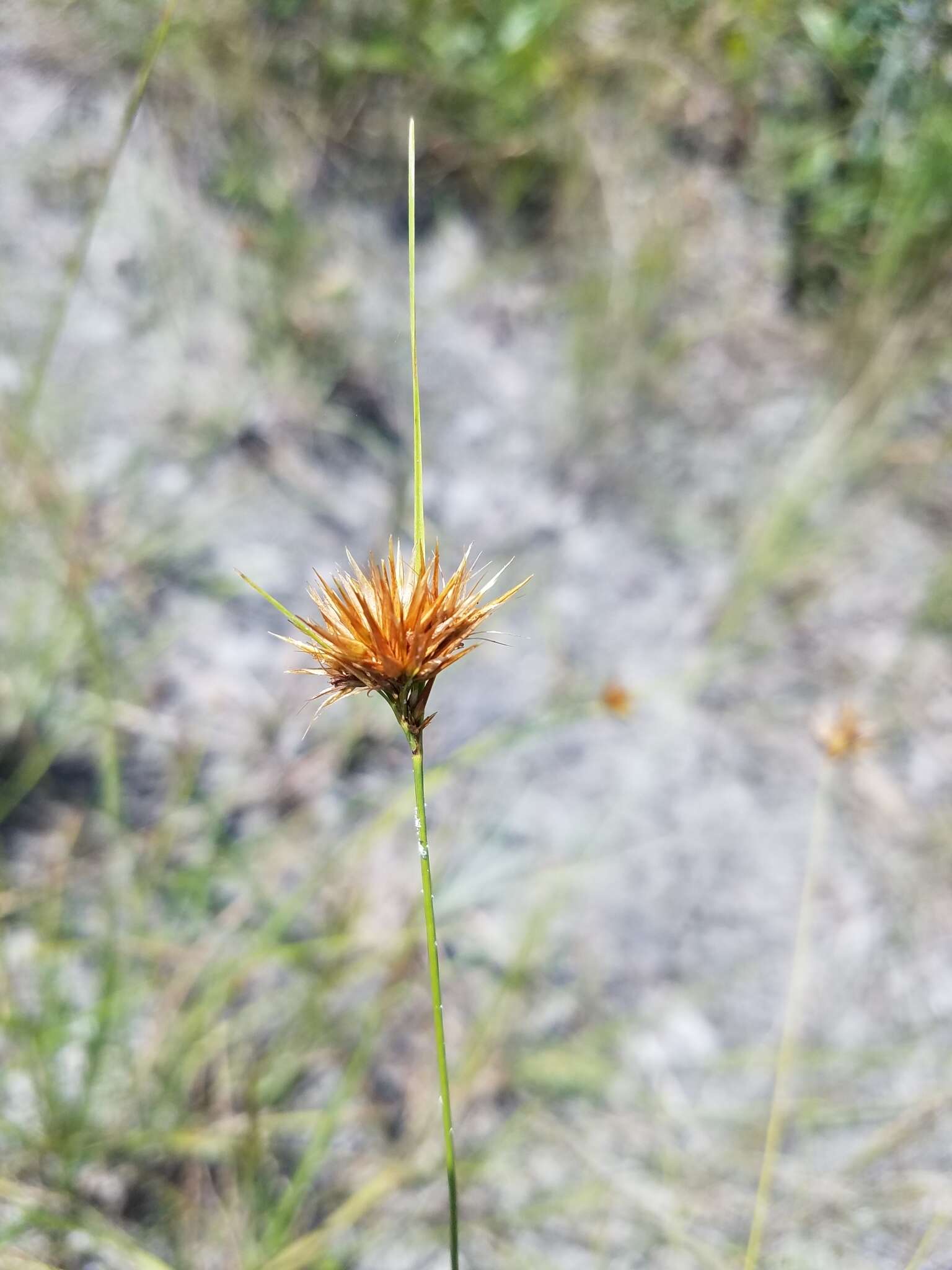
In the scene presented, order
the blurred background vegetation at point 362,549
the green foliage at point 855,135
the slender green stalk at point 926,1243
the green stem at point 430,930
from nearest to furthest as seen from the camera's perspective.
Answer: the green stem at point 430,930 < the slender green stalk at point 926,1243 < the blurred background vegetation at point 362,549 < the green foliage at point 855,135

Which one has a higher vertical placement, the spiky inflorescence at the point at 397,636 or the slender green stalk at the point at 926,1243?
the spiky inflorescence at the point at 397,636

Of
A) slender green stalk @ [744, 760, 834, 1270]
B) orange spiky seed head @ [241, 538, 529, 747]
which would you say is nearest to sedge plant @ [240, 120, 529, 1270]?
orange spiky seed head @ [241, 538, 529, 747]

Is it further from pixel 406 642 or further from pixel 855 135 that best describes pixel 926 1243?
pixel 855 135

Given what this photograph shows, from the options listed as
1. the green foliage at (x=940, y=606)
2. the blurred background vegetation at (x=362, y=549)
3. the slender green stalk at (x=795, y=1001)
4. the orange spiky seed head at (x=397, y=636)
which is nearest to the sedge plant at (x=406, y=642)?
the orange spiky seed head at (x=397, y=636)

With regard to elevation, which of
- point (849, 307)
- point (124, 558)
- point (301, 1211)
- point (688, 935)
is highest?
point (849, 307)

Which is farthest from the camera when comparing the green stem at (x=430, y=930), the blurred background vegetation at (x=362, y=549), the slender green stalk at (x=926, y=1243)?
the blurred background vegetation at (x=362, y=549)

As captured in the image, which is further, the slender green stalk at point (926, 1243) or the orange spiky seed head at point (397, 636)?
the slender green stalk at point (926, 1243)

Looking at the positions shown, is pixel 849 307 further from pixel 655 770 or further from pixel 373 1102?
pixel 373 1102

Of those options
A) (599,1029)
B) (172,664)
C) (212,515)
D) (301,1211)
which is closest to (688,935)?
(599,1029)

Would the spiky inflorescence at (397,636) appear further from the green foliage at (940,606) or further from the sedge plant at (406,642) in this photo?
the green foliage at (940,606)
